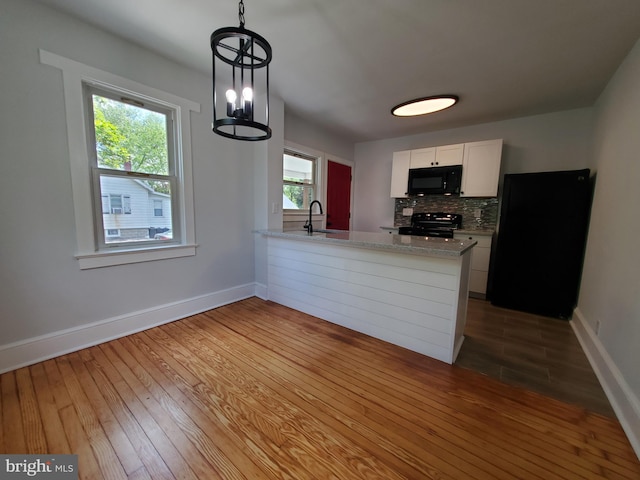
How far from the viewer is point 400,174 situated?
4371mm

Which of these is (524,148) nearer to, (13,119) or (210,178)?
(210,178)

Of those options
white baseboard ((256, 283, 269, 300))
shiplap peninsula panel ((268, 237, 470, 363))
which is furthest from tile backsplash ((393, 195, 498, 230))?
white baseboard ((256, 283, 269, 300))

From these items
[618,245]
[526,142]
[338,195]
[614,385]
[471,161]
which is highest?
[526,142]

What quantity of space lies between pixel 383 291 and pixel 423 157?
2843mm

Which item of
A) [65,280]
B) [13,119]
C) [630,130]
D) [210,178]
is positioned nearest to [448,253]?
[630,130]

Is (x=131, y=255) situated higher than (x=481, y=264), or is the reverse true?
(x=131, y=255)

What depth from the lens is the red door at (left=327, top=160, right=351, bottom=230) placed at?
468 cm

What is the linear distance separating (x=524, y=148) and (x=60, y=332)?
5.68 metres

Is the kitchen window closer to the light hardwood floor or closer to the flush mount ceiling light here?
the flush mount ceiling light

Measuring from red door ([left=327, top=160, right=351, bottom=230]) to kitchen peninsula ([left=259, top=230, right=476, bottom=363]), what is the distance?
195 cm

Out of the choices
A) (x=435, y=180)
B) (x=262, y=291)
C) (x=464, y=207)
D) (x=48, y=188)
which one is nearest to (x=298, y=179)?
(x=262, y=291)

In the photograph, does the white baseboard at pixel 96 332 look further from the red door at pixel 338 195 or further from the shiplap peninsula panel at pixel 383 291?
the red door at pixel 338 195

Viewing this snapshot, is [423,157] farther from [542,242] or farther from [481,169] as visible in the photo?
[542,242]

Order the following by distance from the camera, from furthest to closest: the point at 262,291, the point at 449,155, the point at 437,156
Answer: the point at 437,156, the point at 449,155, the point at 262,291
